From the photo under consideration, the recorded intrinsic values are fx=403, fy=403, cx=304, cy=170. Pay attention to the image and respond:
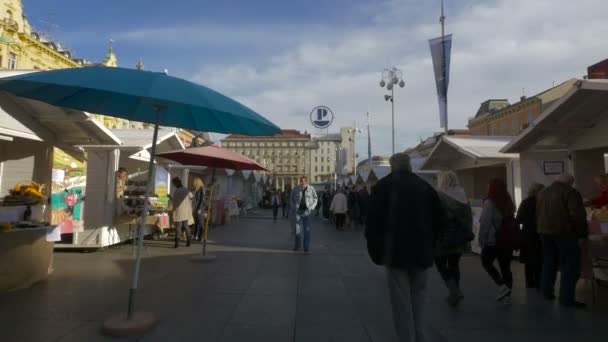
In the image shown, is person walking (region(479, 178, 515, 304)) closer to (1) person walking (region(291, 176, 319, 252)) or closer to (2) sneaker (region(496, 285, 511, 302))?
(2) sneaker (region(496, 285, 511, 302))

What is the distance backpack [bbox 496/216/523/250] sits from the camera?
5.24 meters

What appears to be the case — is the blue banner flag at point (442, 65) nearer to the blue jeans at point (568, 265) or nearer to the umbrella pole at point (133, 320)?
the blue jeans at point (568, 265)

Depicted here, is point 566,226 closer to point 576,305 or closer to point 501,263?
point 501,263

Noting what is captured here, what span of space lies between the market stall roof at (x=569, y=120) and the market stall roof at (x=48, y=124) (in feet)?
28.5

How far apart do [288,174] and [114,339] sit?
403ft

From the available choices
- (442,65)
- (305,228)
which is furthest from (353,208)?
(305,228)

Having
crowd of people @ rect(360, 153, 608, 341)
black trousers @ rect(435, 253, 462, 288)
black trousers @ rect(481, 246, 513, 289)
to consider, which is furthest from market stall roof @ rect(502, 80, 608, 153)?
black trousers @ rect(435, 253, 462, 288)

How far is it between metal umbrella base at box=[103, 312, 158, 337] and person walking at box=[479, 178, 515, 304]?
13.8 ft

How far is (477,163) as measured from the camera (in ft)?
37.6

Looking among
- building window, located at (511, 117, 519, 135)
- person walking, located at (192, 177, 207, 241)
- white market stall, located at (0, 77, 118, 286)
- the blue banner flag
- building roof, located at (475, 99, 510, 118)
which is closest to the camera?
white market stall, located at (0, 77, 118, 286)

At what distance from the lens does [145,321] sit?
412 cm

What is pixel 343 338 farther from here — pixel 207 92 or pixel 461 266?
pixel 461 266

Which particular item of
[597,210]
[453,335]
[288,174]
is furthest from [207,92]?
[288,174]

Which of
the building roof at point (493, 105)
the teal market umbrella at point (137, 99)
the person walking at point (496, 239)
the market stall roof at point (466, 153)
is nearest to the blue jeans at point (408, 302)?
the teal market umbrella at point (137, 99)
